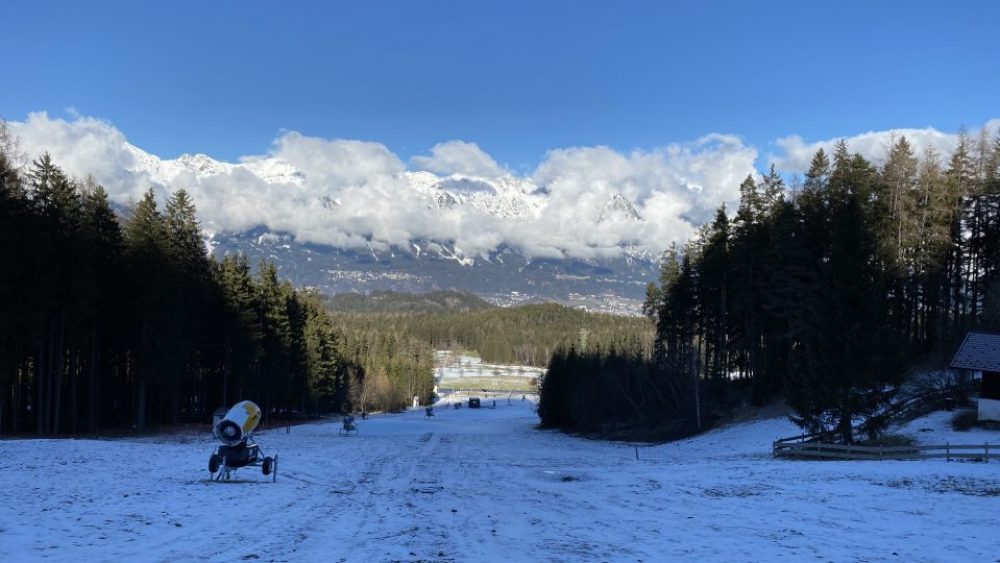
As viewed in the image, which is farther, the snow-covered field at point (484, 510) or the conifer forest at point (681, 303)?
the conifer forest at point (681, 303)

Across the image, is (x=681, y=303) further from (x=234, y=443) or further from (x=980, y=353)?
(x=234, y=443)

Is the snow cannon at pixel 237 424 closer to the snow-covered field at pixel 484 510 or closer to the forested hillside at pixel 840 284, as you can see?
the snow-covered field at pixel 484 510

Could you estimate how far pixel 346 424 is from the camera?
52969mm

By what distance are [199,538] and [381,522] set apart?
366 centimetres

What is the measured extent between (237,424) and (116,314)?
26.2m

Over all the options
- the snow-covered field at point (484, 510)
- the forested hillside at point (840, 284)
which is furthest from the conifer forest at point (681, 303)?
the snow-covered field at point (484, 510)

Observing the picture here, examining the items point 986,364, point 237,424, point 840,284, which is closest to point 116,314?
point 237,424

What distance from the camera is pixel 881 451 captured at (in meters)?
26.1

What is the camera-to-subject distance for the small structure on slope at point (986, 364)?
30234 mm

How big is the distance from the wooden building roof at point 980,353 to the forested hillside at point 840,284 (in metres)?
2.58

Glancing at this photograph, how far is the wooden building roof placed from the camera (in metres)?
30.2

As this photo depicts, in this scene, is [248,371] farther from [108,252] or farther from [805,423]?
[805,423]

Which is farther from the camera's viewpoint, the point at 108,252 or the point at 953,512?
the point at 108,252

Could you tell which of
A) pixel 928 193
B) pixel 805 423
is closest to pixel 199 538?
pixel 805 423
